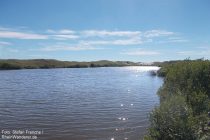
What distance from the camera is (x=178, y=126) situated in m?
15.1

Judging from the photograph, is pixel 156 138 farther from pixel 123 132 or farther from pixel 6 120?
pixel 6 120

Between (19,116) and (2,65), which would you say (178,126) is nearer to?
(19,116)

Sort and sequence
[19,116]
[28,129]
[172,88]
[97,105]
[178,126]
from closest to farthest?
1. [178,126]
2. [172,88]
3. [28,129]
4. [19,116]
5. [97,105]

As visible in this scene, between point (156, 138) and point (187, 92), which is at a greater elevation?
point (187, 92)

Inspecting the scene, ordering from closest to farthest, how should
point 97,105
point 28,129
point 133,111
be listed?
point 28,129 < point 133,111 < point 97,105

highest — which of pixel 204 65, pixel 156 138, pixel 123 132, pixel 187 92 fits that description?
pixel 204 65

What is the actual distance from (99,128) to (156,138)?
10567 mm

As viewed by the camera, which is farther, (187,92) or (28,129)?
(28,129)

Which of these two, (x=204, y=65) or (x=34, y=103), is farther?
(x=34, y=103)

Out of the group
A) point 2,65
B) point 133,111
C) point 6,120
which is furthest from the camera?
point 2,65

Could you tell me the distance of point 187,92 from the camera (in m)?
21.8

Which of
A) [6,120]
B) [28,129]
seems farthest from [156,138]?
[6,120]

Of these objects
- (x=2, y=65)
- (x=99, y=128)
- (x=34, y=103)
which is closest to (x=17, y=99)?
(x=34, y=103)

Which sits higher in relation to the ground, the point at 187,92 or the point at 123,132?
the point at 187,92
